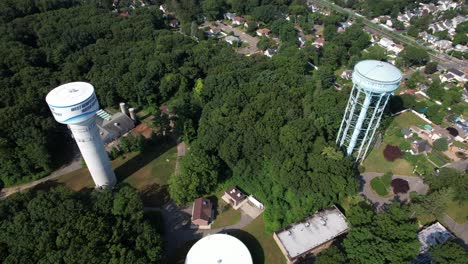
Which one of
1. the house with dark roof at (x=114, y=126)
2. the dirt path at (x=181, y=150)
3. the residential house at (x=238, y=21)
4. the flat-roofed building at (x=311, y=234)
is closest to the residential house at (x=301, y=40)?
the residential house at (x=238, y=21)

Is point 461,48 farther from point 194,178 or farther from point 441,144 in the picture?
point 194,178

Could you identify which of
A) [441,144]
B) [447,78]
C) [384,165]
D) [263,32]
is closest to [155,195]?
[384,165]

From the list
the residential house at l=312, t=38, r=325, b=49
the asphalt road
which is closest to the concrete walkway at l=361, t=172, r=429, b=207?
the asphalt road

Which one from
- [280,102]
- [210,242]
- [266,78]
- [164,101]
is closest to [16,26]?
[164,101]

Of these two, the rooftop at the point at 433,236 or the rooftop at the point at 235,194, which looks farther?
the rooftop at the point at 235,194

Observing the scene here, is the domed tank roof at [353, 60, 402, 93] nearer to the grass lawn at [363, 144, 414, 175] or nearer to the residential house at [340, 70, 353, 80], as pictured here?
the grass lawn at [363, 144, 414, 175]

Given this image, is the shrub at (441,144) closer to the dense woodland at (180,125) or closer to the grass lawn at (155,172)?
the dense woodland at (180,125)
